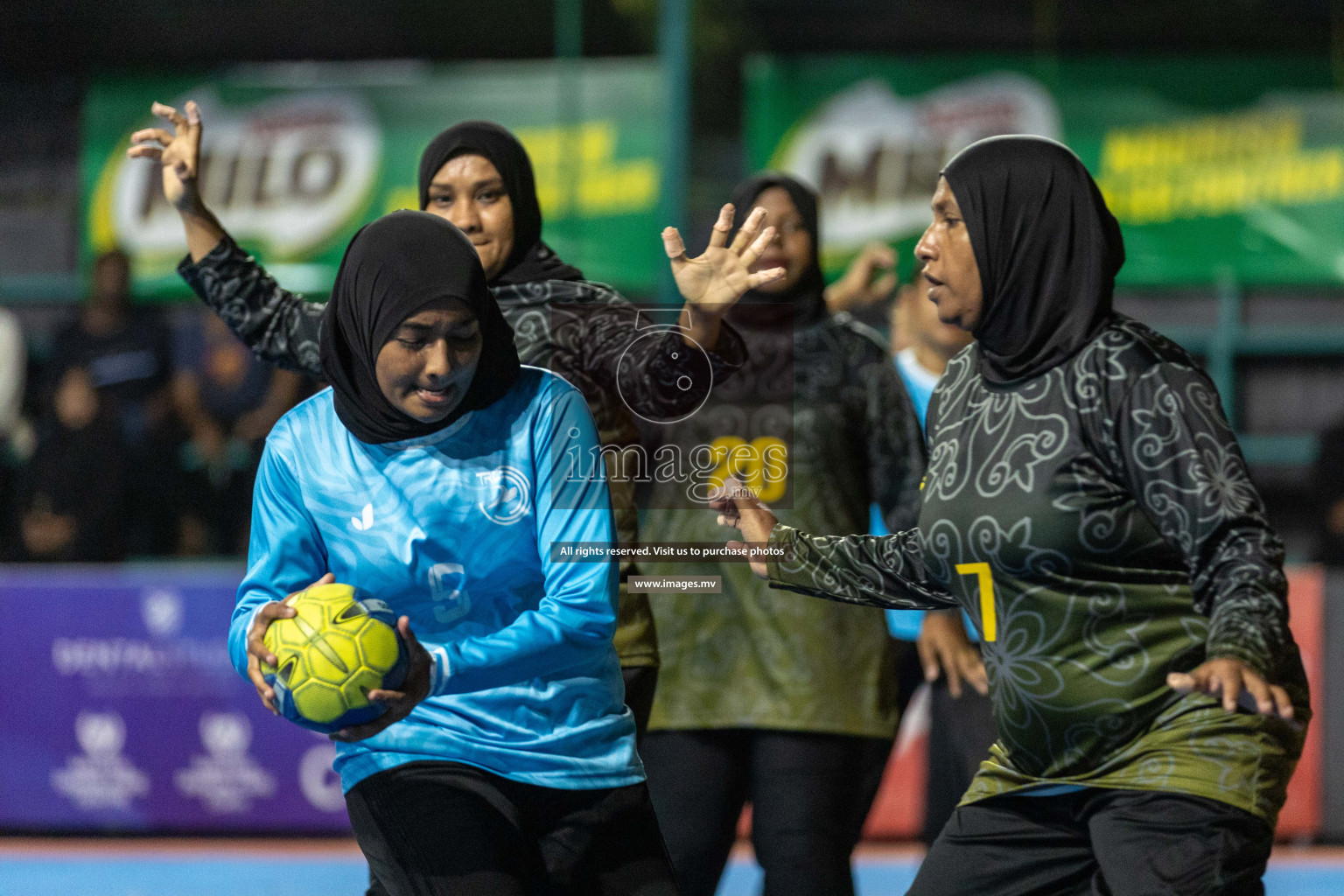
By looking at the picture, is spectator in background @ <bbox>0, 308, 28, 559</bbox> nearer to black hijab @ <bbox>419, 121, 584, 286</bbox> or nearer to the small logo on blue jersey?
black hijab @ <bbox>419, 121, 584, 286</bbox>

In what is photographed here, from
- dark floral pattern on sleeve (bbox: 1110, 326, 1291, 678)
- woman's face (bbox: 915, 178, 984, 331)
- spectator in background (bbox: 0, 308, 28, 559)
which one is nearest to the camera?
dark floral pattern on sleeve (bbox: 1110, 326, 1291, 678)

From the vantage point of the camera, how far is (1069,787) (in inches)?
114

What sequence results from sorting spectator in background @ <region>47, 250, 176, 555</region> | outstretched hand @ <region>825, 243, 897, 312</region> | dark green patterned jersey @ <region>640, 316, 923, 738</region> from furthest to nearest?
spectator in background @ <region>47, 250, 176, 555</region> < outstretched hand @ <region>825, 243, 897, 312</region> < dark green patterned jersey @ <region>640, 316, 923, 738</region>

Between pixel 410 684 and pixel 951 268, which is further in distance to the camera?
pixel 951 268

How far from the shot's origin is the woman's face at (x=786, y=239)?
443 centimetres

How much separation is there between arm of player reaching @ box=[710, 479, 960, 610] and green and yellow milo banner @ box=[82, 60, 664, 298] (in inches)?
269

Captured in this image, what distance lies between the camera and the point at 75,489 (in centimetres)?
823

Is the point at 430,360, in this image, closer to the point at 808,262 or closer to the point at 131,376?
the point at 808,262

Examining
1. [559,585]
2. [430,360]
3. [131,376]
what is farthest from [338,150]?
[559,585]

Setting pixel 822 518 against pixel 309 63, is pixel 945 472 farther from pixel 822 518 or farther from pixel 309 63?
pixel 309 63

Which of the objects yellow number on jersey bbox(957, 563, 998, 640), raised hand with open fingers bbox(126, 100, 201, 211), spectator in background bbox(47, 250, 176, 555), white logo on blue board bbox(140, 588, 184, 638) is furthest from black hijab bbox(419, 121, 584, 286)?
spectator in background bbox(47, 250, 176, 555)

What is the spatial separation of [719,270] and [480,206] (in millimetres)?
725

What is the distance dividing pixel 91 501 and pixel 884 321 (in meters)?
4.75

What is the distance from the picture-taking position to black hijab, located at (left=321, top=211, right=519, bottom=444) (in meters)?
2.90
